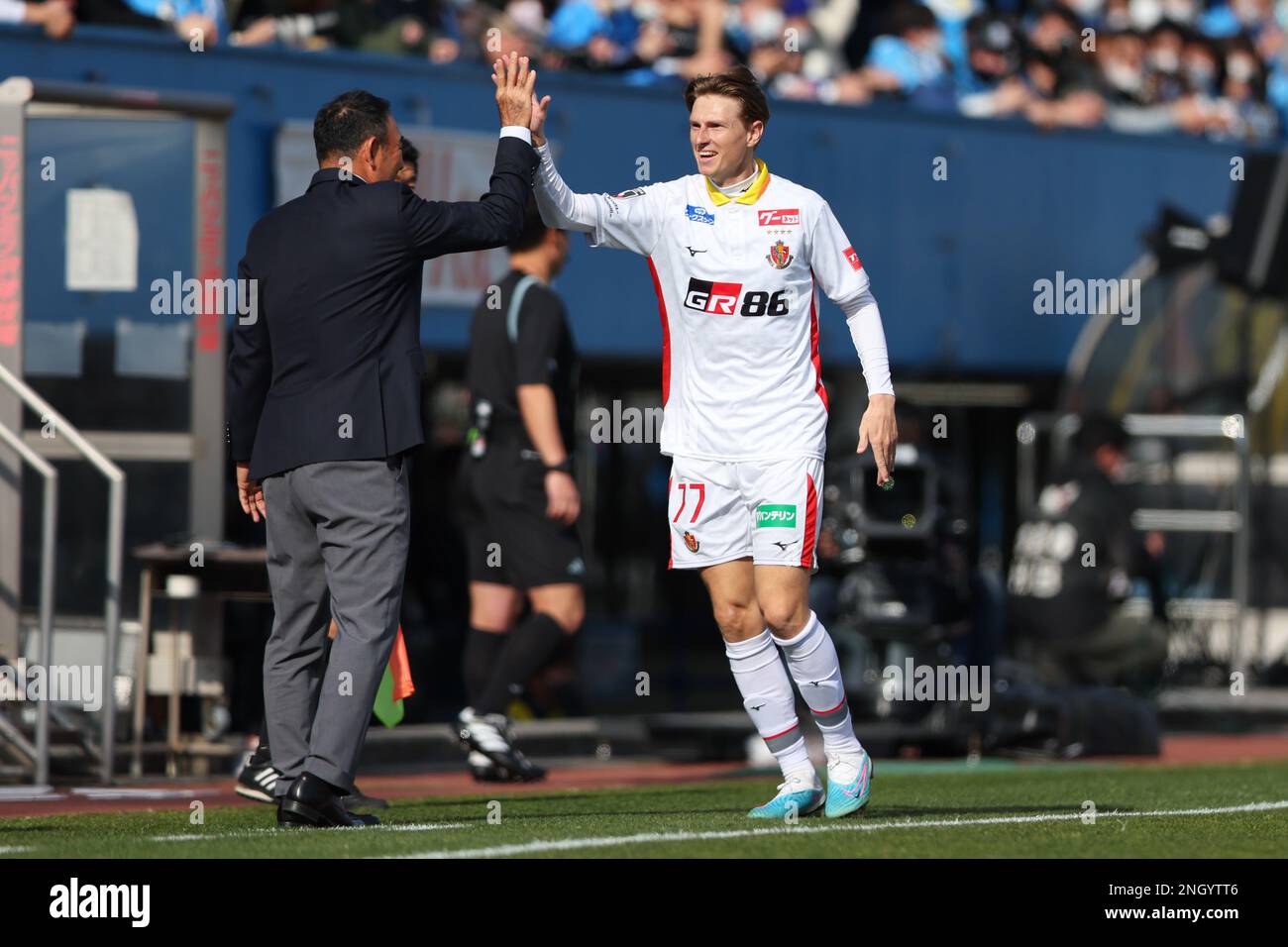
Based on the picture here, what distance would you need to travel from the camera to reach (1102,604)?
13.1m

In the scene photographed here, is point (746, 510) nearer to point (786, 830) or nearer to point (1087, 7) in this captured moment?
point (786, 830)

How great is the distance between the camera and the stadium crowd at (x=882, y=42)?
40.8 feet

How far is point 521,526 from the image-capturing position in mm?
9531

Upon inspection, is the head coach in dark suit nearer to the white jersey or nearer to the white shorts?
the white jersey

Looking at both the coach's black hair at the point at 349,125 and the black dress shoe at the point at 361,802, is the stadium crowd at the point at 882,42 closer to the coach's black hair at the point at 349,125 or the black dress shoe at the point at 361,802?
the coach's black hair at the point at 349,125

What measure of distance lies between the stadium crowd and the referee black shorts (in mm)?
3202

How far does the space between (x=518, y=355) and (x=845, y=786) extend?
3146mm

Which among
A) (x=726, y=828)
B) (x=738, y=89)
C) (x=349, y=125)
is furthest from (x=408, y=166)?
(x=726, y=828)

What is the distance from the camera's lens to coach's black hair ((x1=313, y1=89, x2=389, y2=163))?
22.6 feet

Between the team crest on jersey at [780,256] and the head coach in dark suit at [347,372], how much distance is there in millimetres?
747

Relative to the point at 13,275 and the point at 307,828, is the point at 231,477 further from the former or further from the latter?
the point at 307,828

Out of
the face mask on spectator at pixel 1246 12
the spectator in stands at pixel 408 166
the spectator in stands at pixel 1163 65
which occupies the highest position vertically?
the face mask on spectator at pixel 1246 12

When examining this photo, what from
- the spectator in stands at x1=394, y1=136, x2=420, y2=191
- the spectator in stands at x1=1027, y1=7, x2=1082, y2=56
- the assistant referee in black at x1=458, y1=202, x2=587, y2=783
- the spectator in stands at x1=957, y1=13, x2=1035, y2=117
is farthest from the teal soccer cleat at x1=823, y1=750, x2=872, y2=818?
the spectator in stands at x1=1027, y1=7, x2=1082, y2=56

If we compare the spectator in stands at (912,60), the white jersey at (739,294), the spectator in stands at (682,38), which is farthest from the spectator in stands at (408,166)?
the spectator in stands at (912,60)
